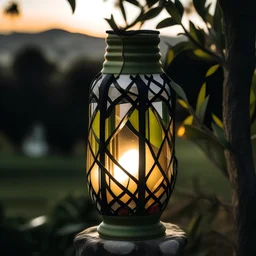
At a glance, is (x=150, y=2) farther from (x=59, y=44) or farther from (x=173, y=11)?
(x=59, y=44)

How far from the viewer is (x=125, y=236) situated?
5.10ft

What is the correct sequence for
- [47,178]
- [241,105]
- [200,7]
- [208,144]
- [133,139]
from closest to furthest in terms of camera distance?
[133,139] < [241,105] < [200,7] < [208,144] < [47,178]

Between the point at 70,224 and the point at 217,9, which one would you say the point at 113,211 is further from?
the point at 70,224

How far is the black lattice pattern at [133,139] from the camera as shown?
59.3 inches

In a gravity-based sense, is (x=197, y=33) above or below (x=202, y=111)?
above

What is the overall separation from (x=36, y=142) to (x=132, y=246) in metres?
4.40

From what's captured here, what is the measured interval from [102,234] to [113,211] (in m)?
0.08

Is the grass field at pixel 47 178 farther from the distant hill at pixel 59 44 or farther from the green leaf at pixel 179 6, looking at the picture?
the green leaf at pixel 179 6

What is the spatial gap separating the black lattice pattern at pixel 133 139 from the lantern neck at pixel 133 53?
0.06 ft

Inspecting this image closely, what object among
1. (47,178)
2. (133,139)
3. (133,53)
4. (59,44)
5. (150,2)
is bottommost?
(47,178)

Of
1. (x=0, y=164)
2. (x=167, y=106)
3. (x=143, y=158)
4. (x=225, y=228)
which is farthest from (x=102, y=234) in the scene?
(x=0, y=164)

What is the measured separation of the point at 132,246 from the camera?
5.05 feet

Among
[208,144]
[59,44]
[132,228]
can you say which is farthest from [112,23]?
[59,44]

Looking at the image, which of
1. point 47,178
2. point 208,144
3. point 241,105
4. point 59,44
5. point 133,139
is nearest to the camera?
point 133,139
